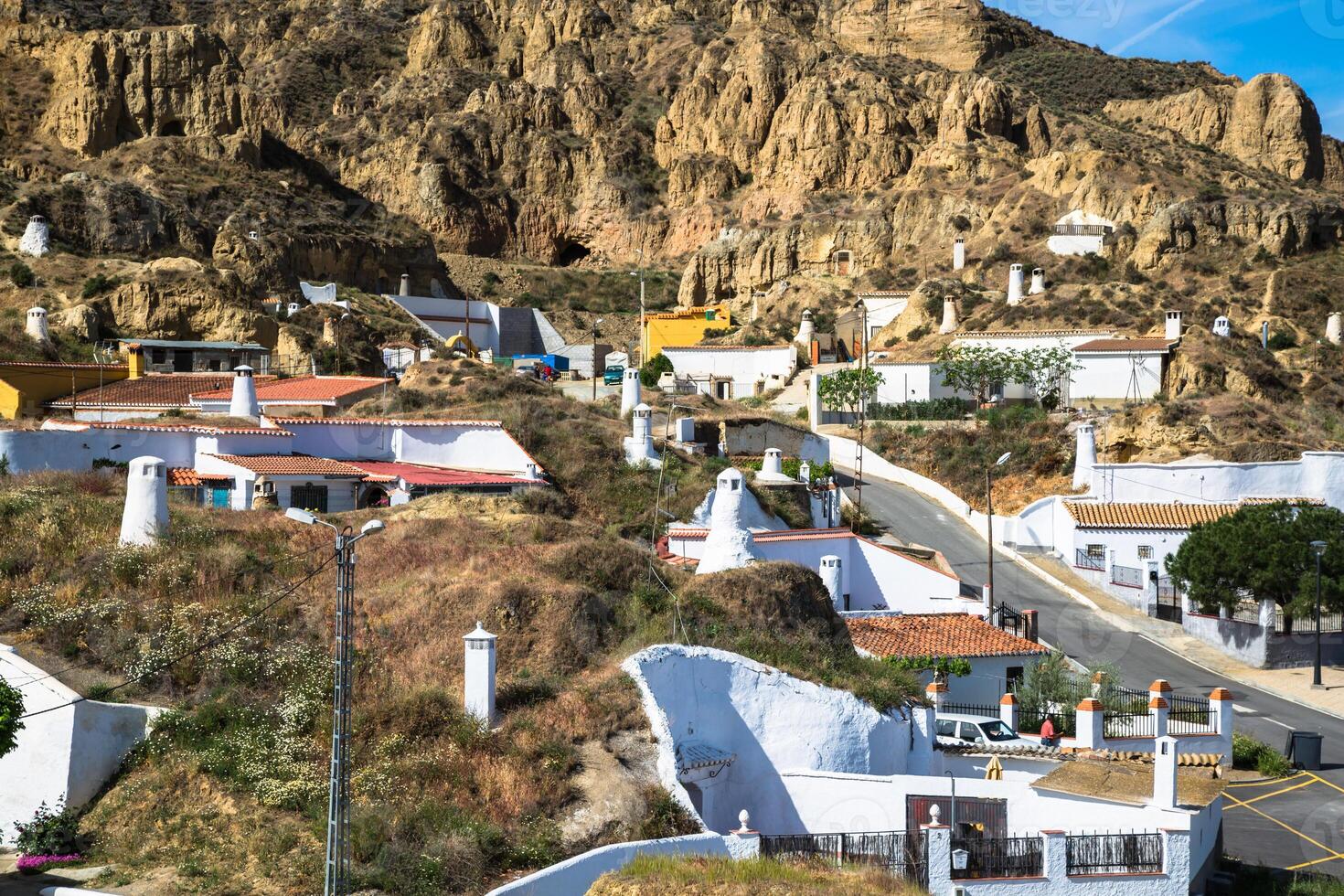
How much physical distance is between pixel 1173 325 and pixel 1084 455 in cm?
1357

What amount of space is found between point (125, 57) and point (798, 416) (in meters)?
38.4

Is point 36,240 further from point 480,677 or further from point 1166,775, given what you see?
point 1166,775

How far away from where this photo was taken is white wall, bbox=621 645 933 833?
21.7 meters

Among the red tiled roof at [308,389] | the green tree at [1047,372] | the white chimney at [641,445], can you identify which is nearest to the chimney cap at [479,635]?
the white chimney at [641,445]

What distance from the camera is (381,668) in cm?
2102

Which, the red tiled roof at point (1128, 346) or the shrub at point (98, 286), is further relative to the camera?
the red tiled roof at point (1128, 346)

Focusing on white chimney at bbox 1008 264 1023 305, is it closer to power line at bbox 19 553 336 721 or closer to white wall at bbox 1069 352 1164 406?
white wall at bbox 1069 352 1164 406

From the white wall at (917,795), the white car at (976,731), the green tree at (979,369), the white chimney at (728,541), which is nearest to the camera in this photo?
the white wall at (917,795)

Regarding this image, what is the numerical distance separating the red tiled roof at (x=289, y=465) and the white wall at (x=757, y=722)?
43.1ft

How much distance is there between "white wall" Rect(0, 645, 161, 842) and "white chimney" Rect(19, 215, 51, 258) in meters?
41.4

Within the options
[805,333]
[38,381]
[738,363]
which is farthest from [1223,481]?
[38,381]

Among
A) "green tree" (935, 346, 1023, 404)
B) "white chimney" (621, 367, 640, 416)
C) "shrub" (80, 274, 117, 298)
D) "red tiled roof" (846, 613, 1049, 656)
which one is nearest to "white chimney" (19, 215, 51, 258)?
"shrub" (80, 274, 117, 298)

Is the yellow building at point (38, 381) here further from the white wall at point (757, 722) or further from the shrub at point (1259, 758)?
the shrub at point (1259, 758)

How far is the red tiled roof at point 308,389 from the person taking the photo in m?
42.5
